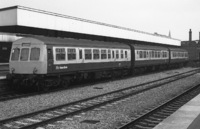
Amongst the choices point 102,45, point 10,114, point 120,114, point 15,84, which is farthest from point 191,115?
point 102,45

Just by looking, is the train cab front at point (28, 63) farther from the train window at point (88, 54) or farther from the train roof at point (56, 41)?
the train window at point (88, 54)

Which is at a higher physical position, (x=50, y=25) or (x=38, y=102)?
(x=50, y=25)

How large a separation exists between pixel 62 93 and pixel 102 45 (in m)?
6.89

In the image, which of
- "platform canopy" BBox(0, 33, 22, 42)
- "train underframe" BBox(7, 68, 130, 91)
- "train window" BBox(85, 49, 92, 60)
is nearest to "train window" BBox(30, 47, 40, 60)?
"train underframe" BBox(7, 68, 130, 91)

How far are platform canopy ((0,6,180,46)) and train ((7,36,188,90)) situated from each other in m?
8.41

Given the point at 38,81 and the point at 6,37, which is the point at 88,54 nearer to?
the point at 38,81

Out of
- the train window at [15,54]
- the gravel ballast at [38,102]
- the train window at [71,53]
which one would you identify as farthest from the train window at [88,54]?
the train window at [15,54]

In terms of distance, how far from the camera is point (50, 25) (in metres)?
28.5

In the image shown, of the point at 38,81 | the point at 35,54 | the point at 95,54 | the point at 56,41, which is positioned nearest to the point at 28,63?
the point at 35,54

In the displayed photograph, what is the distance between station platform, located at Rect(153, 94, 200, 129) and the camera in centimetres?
777

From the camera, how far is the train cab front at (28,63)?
15.4m

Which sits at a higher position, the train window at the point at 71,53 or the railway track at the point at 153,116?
the train window at the point at 71,53

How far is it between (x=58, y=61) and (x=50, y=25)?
13.0 meters

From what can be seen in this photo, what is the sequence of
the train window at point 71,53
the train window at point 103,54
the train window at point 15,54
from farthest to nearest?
A: the train window at point 103,54 < the train window at point 71,53 < the train window at point 15,54
